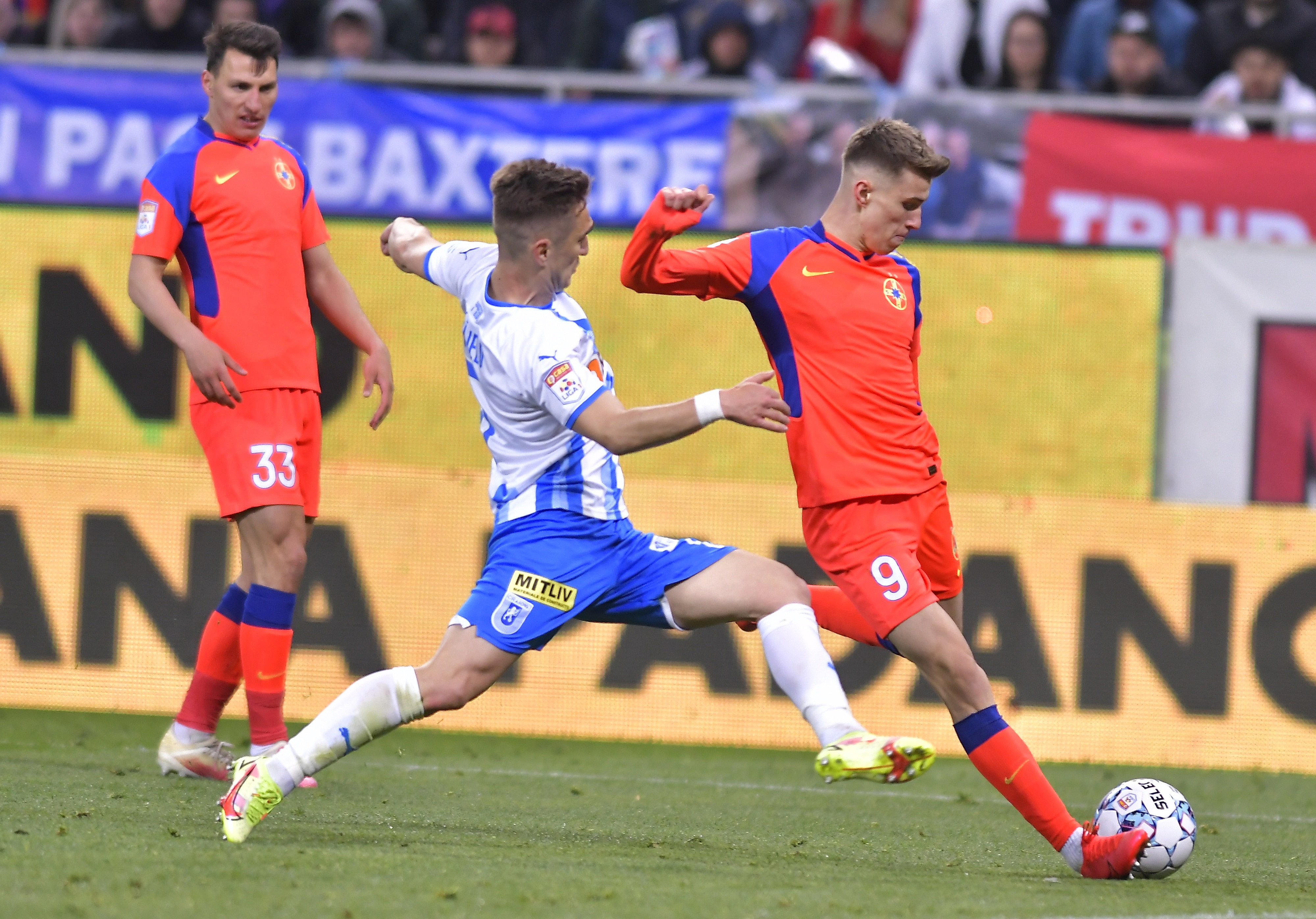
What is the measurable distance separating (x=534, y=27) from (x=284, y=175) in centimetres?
631

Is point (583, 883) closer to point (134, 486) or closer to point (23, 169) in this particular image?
point (134, 486)

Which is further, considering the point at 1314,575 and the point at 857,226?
the point at 1314,575

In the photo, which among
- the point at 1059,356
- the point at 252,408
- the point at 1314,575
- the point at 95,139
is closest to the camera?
the point at 252,408

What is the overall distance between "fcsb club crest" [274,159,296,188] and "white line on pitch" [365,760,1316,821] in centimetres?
225

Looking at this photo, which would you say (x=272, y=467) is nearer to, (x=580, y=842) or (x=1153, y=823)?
(x=580, y=842)

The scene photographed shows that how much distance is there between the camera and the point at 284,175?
5.79 meters

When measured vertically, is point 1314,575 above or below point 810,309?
below

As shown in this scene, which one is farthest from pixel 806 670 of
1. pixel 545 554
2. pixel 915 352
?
pixel 915 352

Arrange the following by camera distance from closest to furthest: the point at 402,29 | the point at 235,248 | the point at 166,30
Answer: the point at 235,248
the point at 166,30
the point at 402,29

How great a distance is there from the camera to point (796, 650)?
4598 millimetres

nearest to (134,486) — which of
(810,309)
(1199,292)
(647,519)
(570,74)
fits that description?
(647,519)

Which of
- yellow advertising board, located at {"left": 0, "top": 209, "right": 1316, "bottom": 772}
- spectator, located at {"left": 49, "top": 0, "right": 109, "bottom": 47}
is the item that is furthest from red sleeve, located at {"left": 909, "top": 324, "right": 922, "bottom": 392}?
spectator, located at {"left": 49, "top": 0, "right": 109, "bottom": 47}

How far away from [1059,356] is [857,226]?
3970mm

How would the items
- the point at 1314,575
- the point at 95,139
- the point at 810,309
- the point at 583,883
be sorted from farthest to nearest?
the point at 95,139
the point at 1314,575
the point at 810,309
the point at 583,883
